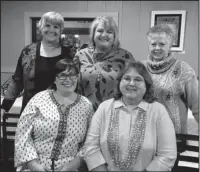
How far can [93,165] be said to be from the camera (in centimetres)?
119

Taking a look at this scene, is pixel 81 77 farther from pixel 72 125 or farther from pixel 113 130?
pixel 113 130

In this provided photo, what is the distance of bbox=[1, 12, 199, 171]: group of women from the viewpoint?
1.15 metres

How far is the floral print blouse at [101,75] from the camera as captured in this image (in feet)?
5.02

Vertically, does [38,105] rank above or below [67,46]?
below

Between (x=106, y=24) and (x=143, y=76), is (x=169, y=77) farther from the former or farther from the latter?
(x=106, y=24)

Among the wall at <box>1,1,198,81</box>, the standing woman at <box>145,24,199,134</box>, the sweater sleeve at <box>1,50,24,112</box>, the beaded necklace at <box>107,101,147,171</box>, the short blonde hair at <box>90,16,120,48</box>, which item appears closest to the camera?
the beaded necklace at <box>107,101,147,171</box>

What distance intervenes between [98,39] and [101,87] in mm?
306

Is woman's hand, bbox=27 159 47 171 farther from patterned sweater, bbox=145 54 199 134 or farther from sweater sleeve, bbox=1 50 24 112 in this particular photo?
patterned sweater, bbox=145 54 199 134

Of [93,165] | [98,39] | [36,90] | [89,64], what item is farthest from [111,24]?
[93,165]

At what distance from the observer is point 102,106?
48.8 inches

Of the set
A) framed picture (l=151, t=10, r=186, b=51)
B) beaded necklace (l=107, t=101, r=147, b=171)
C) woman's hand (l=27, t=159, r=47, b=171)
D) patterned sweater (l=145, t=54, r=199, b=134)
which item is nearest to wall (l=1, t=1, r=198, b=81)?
framed picture (l=151, t=10, r=186, b=51)

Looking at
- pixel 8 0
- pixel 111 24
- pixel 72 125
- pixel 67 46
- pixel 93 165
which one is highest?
pixel 8 0

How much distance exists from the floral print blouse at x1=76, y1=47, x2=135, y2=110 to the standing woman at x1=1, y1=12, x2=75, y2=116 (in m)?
0.17

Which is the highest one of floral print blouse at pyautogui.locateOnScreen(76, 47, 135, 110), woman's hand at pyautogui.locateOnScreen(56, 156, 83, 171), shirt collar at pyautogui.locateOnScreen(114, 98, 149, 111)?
floral print blouse at pyautogui.locateOnScreen(76, 47, 135, 110)
